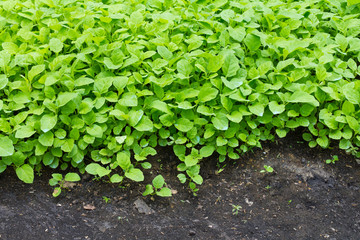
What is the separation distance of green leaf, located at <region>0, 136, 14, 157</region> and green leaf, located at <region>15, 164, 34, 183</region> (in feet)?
0.56

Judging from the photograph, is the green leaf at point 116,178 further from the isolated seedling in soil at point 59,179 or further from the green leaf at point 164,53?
the green leaf at point 164,53

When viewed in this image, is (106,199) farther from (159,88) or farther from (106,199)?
(159,88)

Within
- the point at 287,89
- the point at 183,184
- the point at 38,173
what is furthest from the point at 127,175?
the point at 287,89

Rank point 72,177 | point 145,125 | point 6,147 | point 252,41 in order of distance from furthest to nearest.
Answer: point 252,41 → point 145,125 → point 72,177 → point 6,147

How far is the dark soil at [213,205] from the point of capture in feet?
8.59

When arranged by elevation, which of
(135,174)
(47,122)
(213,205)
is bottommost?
(213,205)

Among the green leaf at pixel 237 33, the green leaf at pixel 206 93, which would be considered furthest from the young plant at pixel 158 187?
the green leaf at pixel 237 33

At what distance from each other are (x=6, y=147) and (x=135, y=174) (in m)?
0.90

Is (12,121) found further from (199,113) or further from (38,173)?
(199,113)

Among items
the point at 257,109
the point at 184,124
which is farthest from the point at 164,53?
the point at 257,109

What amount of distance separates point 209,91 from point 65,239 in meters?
1.49

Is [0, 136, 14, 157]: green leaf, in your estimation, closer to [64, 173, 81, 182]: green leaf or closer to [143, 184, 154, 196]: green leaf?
[64, 173, 81, 182]: green leaf

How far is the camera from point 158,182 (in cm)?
280

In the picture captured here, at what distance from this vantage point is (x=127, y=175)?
109 inches
